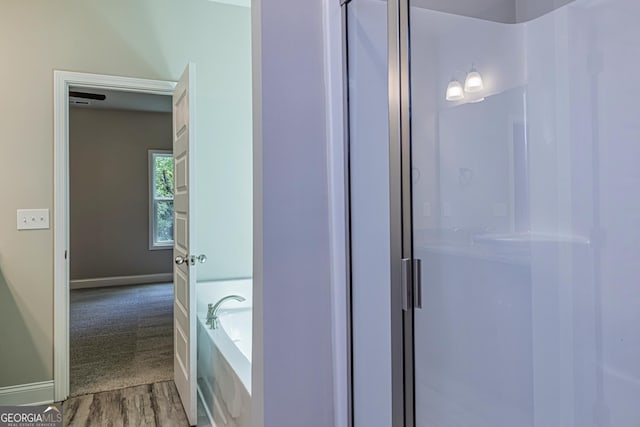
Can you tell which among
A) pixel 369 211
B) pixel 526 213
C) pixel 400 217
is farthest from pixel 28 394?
pixel 526 213

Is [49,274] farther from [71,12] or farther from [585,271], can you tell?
[585,271]

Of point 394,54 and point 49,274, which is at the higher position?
point 394,54

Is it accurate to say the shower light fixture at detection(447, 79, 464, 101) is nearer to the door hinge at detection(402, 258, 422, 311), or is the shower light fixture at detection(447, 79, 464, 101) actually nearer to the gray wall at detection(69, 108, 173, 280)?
the door hinge at detection(402, 258, 422, 311)

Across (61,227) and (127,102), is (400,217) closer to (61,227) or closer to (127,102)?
(61,227)

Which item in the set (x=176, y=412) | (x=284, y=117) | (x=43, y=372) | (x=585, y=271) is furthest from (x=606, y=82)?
(x=43, y=372)

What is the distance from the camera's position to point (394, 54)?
1.38 meters

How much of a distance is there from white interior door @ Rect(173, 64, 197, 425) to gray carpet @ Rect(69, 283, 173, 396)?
56cm

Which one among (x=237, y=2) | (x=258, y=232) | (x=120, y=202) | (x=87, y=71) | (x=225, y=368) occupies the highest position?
(x=237, y=2)

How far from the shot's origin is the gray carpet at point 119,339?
309 centimetres

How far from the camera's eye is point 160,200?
22.6ft

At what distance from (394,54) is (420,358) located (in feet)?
3.29

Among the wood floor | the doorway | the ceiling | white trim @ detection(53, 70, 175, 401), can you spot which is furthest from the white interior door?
the ceiling

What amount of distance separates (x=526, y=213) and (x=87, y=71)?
275 cm

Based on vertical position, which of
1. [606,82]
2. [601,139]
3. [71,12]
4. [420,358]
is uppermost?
[71,12]
